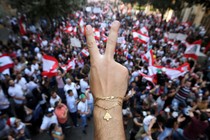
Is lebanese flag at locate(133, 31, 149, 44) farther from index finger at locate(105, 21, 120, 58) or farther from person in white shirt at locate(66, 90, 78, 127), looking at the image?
index finger at locate(105, 21, 120, 58)

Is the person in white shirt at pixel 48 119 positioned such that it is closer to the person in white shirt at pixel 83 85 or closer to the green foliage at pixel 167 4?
the person in white shirt at pixel 83 85

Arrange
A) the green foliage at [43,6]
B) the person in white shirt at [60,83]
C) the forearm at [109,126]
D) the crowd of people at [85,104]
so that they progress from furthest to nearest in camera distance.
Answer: the green foliage at [43,6]
the person in white shirt at [60,83]
the crowd of people at [85,104]
the forearm at [109,126]

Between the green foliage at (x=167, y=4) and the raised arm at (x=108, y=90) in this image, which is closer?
A: the raised arm at (x=108, y=90)

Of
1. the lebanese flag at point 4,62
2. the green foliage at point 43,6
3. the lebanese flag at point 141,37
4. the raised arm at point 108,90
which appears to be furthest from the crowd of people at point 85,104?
the green foliage at point 43,6

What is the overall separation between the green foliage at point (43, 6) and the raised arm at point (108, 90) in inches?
512

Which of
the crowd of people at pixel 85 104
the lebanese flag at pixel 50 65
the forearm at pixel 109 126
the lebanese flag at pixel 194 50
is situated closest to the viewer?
the forearm at pixel 109 126

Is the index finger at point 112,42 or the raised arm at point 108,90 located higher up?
the index finger at point 112,42

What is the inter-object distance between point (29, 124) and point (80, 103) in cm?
169

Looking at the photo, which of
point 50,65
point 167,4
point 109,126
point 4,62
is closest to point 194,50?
point 50,65

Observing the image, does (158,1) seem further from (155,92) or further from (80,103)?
(80,103)

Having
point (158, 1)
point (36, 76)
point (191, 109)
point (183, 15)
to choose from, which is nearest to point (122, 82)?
point (191, 109)

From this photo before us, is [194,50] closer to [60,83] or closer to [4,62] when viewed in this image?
→ [60,83]

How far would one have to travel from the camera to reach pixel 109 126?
1232mm

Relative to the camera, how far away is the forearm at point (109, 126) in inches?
47.4
